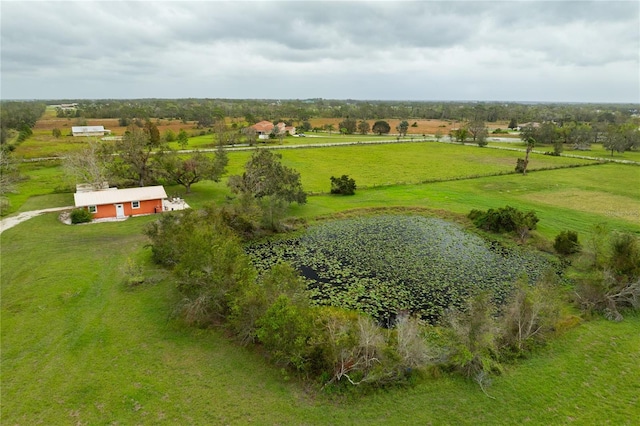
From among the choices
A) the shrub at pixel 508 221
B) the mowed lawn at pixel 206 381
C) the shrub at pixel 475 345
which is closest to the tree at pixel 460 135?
the shrub at pixel 508 221

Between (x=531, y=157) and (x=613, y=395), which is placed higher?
(x=531, y=157)

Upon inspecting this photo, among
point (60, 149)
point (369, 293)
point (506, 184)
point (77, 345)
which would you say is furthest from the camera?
point (60, 149)

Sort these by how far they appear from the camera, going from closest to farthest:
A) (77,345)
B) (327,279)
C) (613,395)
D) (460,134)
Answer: (613,395)
(77,345)
(327,279)
(460,134)

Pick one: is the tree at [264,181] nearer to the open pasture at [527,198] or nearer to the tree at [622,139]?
the open pasture at [527,198]

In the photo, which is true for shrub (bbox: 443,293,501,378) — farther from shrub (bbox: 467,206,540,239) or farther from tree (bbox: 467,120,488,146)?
tree (bbox: 467,120,488,146)

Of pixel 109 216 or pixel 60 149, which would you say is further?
pixel 60 149

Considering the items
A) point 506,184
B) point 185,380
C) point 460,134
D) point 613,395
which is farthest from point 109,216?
point 460,134

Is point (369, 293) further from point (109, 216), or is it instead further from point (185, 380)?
point (109, 216)
